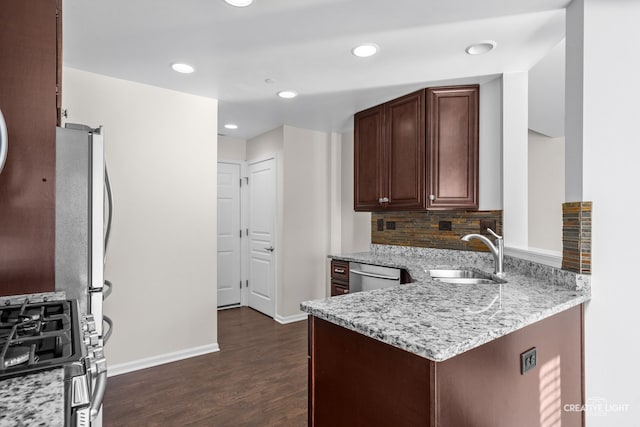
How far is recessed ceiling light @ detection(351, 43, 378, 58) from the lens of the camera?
225cm

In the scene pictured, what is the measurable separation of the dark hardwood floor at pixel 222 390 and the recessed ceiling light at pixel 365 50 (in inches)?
93.6

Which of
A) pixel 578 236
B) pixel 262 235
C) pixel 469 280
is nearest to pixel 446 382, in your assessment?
pixel 578 236

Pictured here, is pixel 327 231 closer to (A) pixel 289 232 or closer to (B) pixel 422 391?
(A) pixel 289 232

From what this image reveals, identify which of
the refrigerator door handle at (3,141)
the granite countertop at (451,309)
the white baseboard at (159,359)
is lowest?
the white baseboard at (159,359)

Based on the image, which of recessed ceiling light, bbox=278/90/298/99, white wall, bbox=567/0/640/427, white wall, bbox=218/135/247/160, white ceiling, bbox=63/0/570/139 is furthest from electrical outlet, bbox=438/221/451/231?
white wall, bbox=218/135/247/160

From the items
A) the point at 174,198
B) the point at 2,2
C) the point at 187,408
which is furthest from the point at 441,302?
the point at 174,198

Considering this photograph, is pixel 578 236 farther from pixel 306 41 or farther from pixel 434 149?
pixel 306 41

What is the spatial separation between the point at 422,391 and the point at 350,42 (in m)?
1.98

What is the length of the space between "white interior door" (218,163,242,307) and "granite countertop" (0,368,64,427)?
4249mm

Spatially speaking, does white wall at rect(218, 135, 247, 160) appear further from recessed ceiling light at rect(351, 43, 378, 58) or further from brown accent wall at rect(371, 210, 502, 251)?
recessed ceiling light at rect(351, 43, 378, 58)

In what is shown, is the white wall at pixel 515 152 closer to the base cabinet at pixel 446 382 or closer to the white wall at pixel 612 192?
the white wall at pixel 612 192

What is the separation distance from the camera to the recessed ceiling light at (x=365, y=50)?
225 cm

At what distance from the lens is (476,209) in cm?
290

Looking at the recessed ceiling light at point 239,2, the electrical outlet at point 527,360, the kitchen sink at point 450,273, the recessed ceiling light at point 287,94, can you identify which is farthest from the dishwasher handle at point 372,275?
the recessed ceiling light at point 239,2
